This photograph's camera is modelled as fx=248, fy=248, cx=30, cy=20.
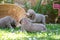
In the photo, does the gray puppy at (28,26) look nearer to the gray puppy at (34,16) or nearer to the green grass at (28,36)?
the green grass at (28,36)

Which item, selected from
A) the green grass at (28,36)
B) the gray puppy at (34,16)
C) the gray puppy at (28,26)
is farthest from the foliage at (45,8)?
the green grass at (28,36)

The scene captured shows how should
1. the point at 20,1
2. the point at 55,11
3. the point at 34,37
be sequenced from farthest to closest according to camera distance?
the point at 20,1 < the point at 55,11 < the point at 34,37

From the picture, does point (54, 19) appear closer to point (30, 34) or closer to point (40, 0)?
point (40, 0)

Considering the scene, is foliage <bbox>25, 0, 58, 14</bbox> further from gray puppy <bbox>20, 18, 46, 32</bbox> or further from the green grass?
the green grass

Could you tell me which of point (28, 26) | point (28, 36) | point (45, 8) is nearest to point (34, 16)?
point (28, 26)

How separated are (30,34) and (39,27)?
31 cm

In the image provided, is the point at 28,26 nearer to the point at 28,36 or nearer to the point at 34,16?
the point at 28,36

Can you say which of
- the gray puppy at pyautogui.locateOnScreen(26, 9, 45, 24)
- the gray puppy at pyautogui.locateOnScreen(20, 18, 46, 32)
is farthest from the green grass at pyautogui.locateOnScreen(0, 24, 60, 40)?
the gray puppy at pyautogui.locateOnScreen(26, 9, 45, 24)

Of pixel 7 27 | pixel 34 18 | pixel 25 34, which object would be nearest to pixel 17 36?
pixel 25 34

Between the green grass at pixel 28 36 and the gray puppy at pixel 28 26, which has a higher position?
the gray puppy at pixel 28 26

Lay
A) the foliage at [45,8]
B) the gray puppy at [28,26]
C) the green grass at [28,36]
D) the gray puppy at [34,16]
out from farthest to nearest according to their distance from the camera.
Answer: the foliage at [45,8] → the gray puppy at [34,16] → the gray puppy at [28,26] → the green grass at [28,36]

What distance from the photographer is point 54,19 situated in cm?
662

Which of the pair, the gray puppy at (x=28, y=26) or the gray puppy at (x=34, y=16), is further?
the gray puppy at (x=34, y=16)

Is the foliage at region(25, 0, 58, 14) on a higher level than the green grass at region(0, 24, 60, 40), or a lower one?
higher
